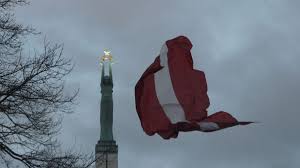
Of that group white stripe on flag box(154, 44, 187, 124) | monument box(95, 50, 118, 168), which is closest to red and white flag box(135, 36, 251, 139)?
white stripe on flag box(154, 44, 187, 124)

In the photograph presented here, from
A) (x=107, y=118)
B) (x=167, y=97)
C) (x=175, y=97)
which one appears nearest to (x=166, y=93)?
(x=167, y=97)

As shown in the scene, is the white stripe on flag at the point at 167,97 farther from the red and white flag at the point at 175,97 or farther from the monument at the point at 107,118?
the monument at the point at 107,118

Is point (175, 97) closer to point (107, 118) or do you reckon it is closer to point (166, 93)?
point (166, 93)

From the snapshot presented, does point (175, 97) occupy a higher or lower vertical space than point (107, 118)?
lower

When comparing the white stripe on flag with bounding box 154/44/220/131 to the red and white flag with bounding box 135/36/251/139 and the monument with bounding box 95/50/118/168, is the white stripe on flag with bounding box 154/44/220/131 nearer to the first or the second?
the red and white flag with bounding box 135/36/251/139

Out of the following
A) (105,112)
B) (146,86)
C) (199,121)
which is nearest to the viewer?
(199,121)

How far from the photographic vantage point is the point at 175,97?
72.3ft

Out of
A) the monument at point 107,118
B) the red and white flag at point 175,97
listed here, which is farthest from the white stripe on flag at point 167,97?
the monument at point 107,118

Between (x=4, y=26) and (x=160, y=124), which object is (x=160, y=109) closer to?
(x=160, y=124)

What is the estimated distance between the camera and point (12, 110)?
21.8 metres

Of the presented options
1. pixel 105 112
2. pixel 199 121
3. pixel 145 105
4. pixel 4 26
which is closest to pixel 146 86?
pixel 145 105

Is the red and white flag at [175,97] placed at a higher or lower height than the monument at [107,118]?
lower

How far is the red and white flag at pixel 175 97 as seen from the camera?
2088cm

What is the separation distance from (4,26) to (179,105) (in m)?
4.80
